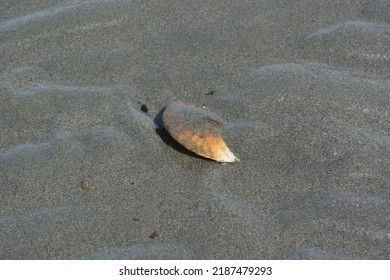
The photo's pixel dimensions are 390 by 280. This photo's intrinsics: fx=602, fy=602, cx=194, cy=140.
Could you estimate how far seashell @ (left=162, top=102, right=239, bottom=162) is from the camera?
297cm

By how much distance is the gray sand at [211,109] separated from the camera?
2621mm

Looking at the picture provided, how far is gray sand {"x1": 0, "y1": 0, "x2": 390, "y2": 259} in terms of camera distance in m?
2.62

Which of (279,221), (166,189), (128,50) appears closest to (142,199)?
A: (166,189)

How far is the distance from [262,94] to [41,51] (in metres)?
1.41

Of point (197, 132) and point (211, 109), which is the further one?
point (211, 109)

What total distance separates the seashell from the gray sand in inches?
2.3

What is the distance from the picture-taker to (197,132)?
3008mm

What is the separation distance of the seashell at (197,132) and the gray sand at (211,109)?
6 centimetres

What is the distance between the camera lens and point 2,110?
3.27 meters

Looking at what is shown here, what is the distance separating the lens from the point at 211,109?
3312mm

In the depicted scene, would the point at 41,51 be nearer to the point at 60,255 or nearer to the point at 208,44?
the point at 208,44

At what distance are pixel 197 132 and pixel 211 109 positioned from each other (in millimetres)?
340

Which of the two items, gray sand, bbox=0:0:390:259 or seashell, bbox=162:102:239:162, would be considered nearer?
gray sand, bbox=0:0:390:259
